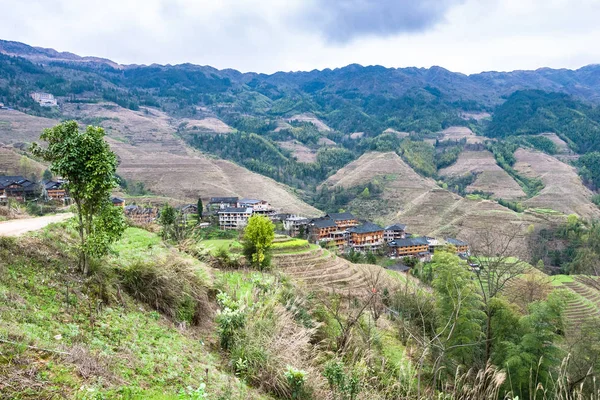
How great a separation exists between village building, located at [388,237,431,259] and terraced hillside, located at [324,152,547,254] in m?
11.0

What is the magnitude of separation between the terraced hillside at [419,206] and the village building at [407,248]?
11.0m

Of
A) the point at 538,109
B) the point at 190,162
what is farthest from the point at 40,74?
the point at 538,109

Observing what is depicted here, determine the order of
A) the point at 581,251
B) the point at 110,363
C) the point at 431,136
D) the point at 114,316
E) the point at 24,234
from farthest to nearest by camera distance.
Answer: the point at 431,136
the point at 581,251
the point at 24,234
the point at 114,316
the point at 110,363

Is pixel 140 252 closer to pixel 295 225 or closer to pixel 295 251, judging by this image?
pixel 295 251

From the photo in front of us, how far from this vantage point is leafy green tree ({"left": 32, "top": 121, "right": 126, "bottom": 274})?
5367mm

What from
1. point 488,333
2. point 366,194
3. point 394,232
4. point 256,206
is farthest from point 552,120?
point 488,333

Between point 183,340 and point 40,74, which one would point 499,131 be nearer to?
point 183,340

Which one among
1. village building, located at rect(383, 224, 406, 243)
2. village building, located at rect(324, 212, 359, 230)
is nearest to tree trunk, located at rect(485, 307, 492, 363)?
village building, located at rect(324, 212, 359, 230)

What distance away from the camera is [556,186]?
78.2 m

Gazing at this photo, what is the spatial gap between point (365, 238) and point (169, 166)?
4692 cm

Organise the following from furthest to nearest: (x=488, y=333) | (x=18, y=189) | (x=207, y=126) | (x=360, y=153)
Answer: (x=207, y=126)
(x=360, y=153)
(x=18, y=189)
(x=488, y=333)

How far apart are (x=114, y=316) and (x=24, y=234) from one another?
8.14ft

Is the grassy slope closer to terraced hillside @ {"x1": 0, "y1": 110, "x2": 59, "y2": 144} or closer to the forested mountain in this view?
the forested mountain

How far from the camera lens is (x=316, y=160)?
379ft
